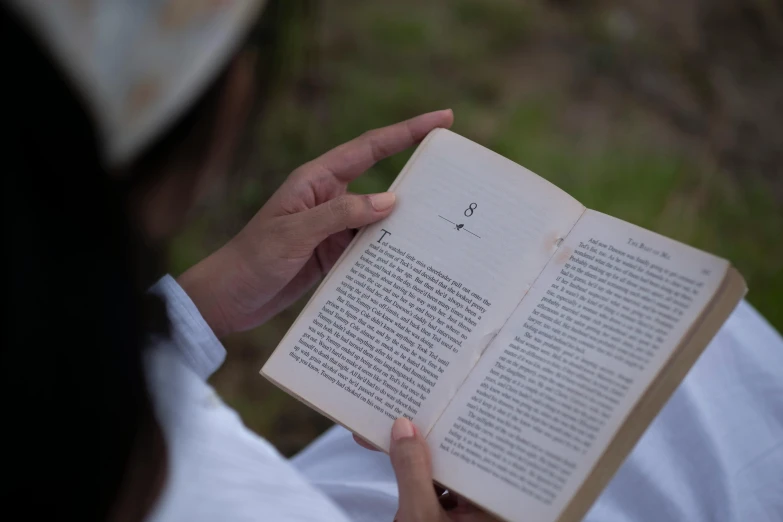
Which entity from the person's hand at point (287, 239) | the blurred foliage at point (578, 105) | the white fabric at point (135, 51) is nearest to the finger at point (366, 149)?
the person's hand at point (287, 239)

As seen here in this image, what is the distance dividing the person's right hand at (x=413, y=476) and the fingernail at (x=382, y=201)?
251 mm

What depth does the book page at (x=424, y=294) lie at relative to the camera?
0.77 m

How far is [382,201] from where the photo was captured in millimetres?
822

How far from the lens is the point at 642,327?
0.71 metres

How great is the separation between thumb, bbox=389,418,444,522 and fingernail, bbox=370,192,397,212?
267 mm

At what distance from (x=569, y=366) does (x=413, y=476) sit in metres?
0.20

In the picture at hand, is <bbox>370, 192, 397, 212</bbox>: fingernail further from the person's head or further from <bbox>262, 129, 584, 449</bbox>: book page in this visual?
the person's head

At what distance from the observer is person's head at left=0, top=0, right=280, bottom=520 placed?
34 centimetres

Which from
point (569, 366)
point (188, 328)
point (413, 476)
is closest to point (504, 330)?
point (569, 366)

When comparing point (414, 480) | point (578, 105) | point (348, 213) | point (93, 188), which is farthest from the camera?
point (578, 105)

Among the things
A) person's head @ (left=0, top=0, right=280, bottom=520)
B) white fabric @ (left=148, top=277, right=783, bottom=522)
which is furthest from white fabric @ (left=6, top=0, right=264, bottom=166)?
white fabric @ (left=148, top=277, right=783, bottom=522)

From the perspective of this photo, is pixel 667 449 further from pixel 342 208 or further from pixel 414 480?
pixel 342 208

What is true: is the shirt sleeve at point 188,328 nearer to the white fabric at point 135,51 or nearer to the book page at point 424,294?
the book page at point 424,294

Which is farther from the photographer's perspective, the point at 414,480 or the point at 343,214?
the point at 343,214
